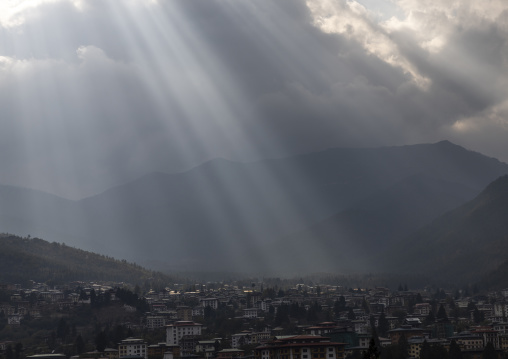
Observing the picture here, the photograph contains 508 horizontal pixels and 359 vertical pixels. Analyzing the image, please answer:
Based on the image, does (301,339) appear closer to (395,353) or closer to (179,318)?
(395,353)

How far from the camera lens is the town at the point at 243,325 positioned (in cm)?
10856

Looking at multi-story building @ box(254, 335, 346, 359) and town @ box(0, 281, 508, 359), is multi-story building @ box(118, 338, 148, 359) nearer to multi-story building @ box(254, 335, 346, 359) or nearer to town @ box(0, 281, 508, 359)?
town @ box(0, 281, 508, 359)

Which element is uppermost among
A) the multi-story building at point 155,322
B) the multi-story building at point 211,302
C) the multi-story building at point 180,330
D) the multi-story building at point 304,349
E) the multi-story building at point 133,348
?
the multi-story building at point 211,302

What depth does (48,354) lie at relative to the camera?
114125 millimetres

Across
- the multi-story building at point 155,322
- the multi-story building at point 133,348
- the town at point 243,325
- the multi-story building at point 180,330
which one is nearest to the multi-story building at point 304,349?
the town at point 243,325

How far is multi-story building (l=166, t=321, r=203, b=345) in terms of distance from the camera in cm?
12912

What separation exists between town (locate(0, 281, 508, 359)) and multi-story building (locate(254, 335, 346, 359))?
0.35 ft

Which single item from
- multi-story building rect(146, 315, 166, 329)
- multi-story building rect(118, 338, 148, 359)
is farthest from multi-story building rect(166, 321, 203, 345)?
multi-story building rect(118, 338, 148, 359)

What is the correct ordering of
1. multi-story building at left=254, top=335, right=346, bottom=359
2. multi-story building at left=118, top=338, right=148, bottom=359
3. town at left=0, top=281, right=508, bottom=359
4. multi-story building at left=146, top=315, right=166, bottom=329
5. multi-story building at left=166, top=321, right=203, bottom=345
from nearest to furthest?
multi-story building at left=254, top=335, right=346, bottom=359 < town at left=0, top=281, right=508, bottom=359 < multi-story building at left=118, top=338, right=148, bottom=359 < multi-story building at left=166, top=321, right=203, bottom=345 < multi-story building at left=146, top=315, right=166, bottom=329

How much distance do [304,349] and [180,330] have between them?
3215cm

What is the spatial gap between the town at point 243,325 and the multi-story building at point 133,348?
12 centimetres

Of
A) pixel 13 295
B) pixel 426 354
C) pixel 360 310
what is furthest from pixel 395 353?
pixel 13 295

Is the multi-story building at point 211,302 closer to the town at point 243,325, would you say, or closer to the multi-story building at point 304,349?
the town at point 243,325

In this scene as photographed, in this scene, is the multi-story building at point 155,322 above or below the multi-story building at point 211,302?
below
